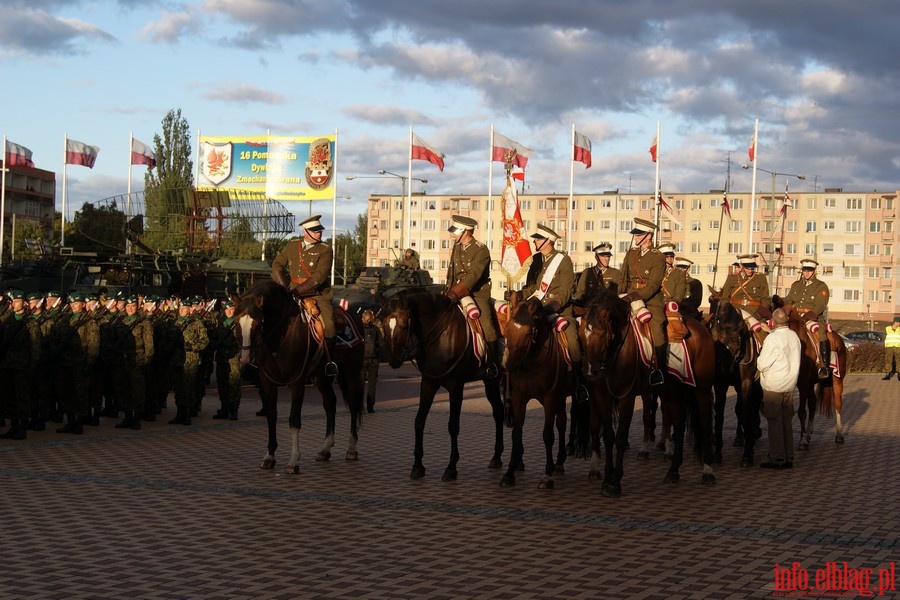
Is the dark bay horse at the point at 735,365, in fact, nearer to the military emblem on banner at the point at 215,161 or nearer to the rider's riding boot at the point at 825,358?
the rider's riding boot at the point at 825,358

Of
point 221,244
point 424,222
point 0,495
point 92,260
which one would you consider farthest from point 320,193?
point 424,222

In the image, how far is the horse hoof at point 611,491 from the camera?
12.7m

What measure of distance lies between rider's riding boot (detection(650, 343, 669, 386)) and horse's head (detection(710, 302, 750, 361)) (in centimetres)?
241

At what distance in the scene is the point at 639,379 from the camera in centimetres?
1320

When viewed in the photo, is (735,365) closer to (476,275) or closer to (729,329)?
(729,329)

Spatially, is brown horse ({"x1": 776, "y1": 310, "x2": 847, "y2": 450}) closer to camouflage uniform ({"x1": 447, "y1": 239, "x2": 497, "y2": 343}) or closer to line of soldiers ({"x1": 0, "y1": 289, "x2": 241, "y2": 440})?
camouflage uniform ({"x1": 447, "y1": 239, "x2": 497, "y2": 343})

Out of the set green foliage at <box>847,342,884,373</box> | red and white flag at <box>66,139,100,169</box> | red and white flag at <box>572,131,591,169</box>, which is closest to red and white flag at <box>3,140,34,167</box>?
red and white flag at <box>66,139,100,169</box>

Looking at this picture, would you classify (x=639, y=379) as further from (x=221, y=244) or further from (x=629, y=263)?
(x=221, y=244)

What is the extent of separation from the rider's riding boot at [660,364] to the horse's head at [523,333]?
4.91 feet

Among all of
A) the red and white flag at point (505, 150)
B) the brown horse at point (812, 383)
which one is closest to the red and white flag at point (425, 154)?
the red and white flag at point (505, 150)

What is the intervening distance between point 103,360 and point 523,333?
840cm

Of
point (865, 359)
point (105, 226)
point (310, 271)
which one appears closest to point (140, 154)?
point (105, 226)

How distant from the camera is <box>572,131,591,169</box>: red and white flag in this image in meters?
46.7

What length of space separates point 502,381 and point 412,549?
6448 millimetres
